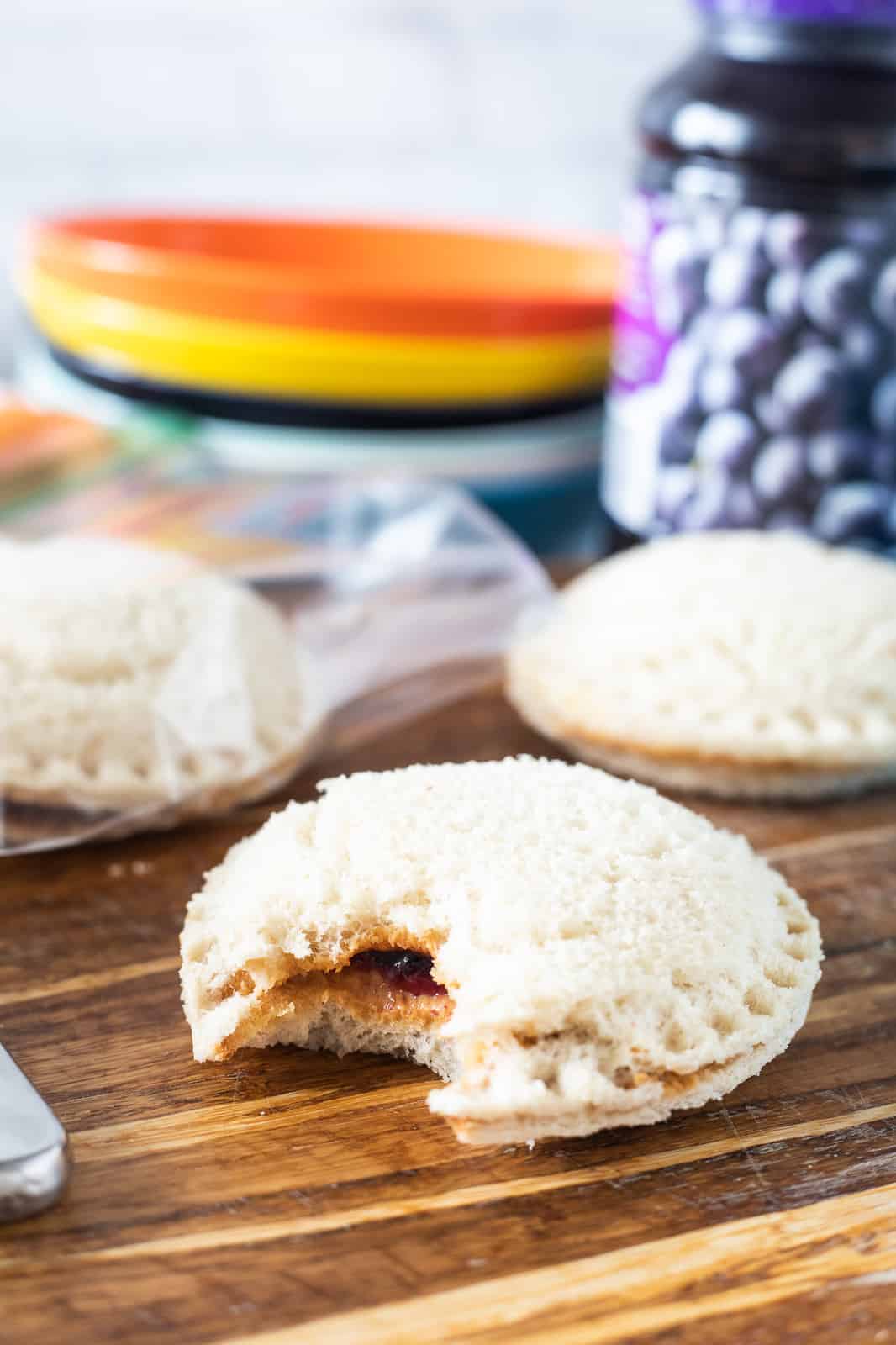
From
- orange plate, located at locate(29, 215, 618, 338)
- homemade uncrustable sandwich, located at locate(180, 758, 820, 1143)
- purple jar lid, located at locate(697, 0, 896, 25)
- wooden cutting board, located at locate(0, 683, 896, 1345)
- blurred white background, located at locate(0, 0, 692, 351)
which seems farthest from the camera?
blurred white background, located at locate(0, 0, 692, 351)

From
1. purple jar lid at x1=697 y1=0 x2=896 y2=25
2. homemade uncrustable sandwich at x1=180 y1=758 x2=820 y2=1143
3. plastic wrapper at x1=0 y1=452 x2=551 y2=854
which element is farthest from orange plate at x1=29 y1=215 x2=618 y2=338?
homemade uncrustable sandwich at x1=180 y1=758 x2=820 y2=1143

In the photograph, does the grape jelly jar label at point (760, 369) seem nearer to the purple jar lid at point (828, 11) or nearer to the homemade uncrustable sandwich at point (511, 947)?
the purple jar lid at point (828, 11)

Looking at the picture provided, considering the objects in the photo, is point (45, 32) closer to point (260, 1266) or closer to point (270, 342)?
point (270, 342)

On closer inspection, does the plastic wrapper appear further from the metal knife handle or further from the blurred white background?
the blurred white background

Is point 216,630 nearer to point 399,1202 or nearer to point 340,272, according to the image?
point 399,1202

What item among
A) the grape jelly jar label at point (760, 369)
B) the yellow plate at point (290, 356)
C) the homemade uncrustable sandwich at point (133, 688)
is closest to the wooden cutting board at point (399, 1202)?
the homemade uncrustable sandwich at point (133, 688)

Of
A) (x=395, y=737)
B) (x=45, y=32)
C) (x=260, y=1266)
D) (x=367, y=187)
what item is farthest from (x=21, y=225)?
(x=260, y=1266)
